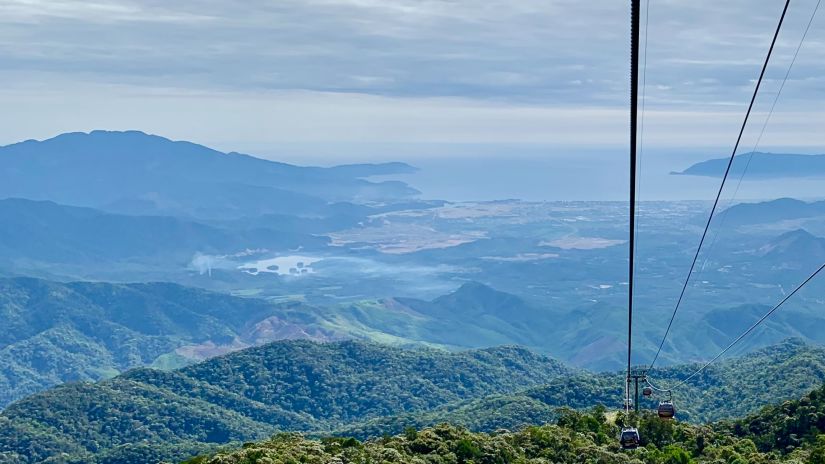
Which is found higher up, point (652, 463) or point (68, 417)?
point (652, 463)

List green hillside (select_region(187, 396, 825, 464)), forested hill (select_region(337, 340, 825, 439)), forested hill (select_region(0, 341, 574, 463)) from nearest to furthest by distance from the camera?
1. green hillside (select_region(187, 396, 825, 464))
2. forested hill (select_region(337, 340, 825, 439))
3. forested hill (select_region(0, 341, 574, 463))

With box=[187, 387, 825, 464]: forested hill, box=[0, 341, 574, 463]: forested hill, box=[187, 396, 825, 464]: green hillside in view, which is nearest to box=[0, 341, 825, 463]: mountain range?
box=[0, 341, 574, 463]: forested hill

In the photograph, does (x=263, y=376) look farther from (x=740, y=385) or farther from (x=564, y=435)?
(x=564, y=435)

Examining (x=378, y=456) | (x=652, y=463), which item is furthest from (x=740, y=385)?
(x=378, y=456)

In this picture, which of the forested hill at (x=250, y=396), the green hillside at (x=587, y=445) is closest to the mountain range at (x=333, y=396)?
the forested hill at (x=250, y=396)

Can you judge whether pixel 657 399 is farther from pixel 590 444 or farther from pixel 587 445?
pixel 587 445

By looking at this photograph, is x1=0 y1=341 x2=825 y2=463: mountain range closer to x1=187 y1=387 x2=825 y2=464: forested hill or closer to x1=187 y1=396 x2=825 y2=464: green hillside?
x1=187 y1=387 x2=825 y2=464: forested hill

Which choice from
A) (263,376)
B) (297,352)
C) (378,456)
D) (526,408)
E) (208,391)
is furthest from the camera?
(297,352)

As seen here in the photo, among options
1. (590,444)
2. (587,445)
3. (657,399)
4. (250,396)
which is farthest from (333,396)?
(587,445)

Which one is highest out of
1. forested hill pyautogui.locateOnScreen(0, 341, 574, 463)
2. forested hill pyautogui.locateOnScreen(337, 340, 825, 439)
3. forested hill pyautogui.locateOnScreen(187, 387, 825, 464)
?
forested hill pyautogui.locateOnScreen(187, 387, 825, 464)
